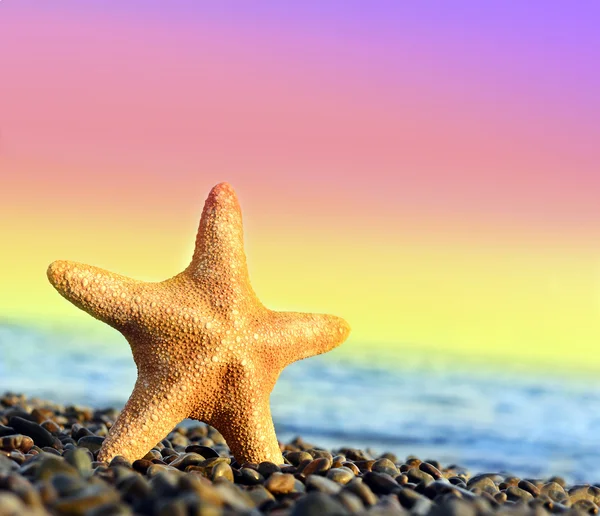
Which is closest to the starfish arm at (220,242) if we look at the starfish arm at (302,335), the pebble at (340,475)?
the starfish arm at (302,335)

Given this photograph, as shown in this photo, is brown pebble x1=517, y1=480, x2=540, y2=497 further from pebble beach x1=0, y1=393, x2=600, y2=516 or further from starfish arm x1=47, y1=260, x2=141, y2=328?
starfish arm x1=47, y1=260, x2=141, y2=328

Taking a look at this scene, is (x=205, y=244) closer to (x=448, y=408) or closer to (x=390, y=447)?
(x=390, y=447)

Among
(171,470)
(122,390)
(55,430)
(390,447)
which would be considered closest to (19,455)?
(171,470)

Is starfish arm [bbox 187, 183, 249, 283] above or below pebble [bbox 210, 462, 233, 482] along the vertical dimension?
above

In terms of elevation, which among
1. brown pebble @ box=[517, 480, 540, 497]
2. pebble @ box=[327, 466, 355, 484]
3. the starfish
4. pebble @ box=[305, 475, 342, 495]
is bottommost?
pebble @ box=[305, 475, 342, 495]

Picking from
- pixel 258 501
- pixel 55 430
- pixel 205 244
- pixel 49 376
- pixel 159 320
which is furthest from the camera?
pixel 49 376

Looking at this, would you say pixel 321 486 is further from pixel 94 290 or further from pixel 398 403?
pixel 398 403

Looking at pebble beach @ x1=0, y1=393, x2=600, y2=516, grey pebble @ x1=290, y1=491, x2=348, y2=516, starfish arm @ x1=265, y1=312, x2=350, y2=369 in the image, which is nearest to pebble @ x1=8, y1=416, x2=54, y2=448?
pebble beach @ x1=0, y1=393, x2=600, y2=516
